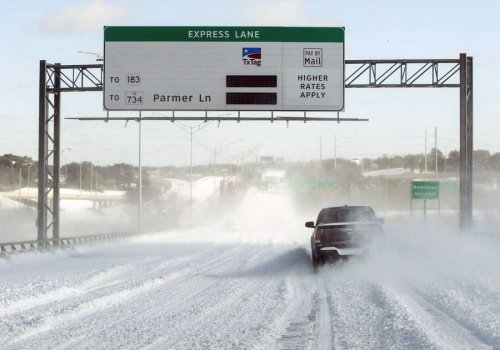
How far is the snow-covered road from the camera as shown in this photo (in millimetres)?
9812

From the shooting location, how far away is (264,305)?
13.6 metres

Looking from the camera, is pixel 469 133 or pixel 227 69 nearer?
pixel 227 69

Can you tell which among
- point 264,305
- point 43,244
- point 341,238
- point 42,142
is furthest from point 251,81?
point 264,305

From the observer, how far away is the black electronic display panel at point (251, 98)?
98.8 ft

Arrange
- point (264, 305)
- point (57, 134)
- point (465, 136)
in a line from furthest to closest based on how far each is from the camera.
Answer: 1. point (57, 134)
2. point (465, 136)
3. point (264, 305)

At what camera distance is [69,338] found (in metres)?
10.1

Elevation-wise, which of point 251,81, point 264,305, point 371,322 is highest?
point 251,81

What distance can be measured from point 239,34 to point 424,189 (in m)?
45.5

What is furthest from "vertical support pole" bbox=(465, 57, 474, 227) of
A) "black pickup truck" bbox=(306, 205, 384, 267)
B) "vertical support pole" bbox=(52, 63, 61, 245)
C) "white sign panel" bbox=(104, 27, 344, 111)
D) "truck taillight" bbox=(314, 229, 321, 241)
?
"vertical support pole" bbox=(52, 63, 61, 245)

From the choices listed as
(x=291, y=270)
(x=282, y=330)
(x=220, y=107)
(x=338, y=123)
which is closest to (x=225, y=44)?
(x=220, y=107)

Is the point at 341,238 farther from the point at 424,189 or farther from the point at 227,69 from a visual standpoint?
the point at 424,189

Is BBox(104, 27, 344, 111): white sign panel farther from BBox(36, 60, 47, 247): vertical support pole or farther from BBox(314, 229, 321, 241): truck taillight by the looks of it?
BBox(314, 229, 321, 241): truck taillight

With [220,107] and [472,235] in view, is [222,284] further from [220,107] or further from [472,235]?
[472,235]

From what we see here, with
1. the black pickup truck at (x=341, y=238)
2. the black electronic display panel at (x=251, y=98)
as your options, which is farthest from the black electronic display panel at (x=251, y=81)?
the black pickup truck at (x=341, y=238)
